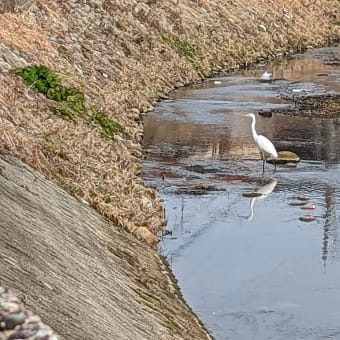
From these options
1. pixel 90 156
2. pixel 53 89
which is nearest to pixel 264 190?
pixel 90 156

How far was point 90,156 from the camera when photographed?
558 inches

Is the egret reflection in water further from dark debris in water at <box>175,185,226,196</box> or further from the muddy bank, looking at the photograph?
the muddy bank

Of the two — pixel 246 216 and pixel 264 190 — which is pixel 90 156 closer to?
pixel 246 216

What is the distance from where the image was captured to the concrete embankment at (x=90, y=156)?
795 cm

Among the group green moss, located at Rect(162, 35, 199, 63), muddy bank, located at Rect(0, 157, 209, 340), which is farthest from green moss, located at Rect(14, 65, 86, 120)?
green moss, located at Rect(162, 35, 199, 63)

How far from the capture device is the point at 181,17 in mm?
31625

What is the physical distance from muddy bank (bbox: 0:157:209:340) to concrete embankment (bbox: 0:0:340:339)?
0.07 feet

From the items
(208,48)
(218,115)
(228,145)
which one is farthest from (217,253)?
(208,48)

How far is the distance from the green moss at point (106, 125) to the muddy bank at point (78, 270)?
5.43 metres

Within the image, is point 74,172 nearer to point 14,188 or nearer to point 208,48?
point 14,188

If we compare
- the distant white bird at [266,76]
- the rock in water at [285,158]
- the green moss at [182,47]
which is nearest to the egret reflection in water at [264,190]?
the rock in water at [285,158]

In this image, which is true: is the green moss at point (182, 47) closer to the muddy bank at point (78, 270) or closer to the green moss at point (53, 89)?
the green moss at point (53, 89)

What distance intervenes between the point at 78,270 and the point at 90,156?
5.69 meters

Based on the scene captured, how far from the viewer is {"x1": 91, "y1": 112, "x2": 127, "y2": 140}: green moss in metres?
17.3
